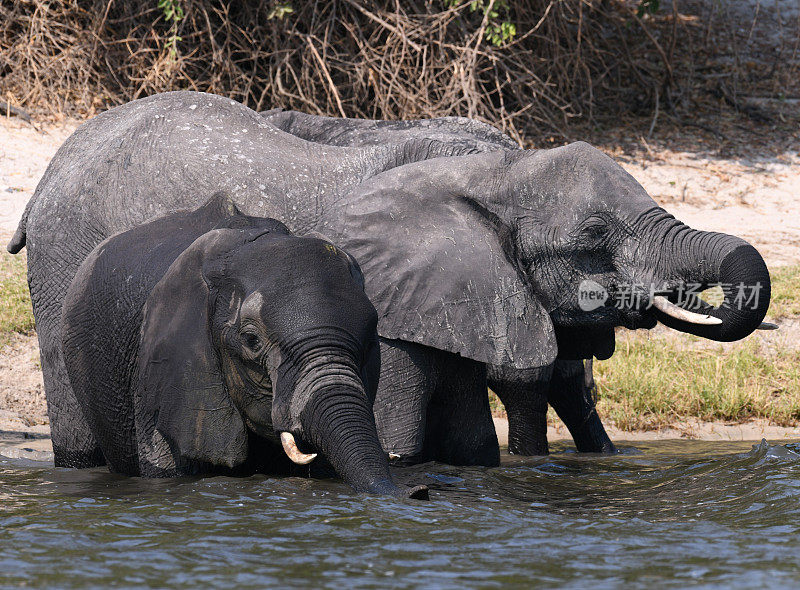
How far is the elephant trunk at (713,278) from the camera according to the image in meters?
5.64

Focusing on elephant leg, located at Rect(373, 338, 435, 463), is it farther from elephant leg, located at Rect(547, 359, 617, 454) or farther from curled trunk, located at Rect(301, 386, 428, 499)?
elephant leg, located at Rect(547, 359, 617, 454)

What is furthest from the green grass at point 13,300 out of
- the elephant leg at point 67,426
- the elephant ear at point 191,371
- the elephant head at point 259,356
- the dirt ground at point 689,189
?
the elephant ear at point 191,371

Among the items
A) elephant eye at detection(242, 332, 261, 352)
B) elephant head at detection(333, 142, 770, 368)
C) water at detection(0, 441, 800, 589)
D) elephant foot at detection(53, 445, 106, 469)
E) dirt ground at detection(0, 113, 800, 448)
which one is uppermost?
dirt ground at detection(0, 113, 800, 448)

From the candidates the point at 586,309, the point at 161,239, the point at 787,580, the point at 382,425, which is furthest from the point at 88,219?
the point at 787,580

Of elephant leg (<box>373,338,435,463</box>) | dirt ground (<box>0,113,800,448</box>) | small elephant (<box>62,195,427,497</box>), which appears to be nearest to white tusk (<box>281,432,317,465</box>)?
small elephant (<box>62,195,427,497</box>)

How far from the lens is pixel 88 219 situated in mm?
6602

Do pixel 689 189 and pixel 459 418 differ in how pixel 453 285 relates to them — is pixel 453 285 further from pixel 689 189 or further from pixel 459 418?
pixel 689 189

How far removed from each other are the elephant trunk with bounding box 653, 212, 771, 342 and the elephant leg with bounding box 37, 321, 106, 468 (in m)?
2.61

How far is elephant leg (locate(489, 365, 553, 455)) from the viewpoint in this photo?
6.24 meters

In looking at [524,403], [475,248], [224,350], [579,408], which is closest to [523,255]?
[475,248]

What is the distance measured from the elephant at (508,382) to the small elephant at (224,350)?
1.70 metres

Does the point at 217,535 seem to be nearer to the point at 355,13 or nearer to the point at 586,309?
the point at 586,309

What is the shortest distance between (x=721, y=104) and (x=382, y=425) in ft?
30.7

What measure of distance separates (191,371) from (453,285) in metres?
1.55
